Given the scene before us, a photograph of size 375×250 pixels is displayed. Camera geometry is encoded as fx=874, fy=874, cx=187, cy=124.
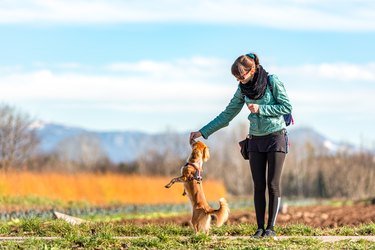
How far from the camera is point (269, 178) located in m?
10.0

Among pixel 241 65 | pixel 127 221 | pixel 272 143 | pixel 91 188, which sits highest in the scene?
pixel 241 65

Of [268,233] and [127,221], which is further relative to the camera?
[127,221]

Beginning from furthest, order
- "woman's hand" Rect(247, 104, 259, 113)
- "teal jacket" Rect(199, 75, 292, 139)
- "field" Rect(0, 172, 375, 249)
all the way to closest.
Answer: "teal jacket" Rect(199, 75, 292, 139) → "woman's hand" Rect(247, 104, 259, 113) → "field" Rect(0, 172, 375, 249)

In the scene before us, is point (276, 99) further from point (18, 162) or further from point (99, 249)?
point (18, 162)

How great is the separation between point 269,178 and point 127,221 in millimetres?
7795

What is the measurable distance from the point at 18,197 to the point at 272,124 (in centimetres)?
1560

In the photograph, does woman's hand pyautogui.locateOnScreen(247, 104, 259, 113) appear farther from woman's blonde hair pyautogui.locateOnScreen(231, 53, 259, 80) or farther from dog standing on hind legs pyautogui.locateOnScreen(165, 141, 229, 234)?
dog standing on hind legs pyautogui.locateOnScreen(165, 141, 229, 234)

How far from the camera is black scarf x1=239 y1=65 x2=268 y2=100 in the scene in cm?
979

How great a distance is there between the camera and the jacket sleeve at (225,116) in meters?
10.3

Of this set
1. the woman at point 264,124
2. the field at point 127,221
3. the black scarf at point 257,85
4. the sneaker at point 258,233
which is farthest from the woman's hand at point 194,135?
the sneaker at point 258,233

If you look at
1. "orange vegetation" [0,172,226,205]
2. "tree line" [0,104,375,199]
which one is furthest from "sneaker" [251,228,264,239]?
"tree line" [0,104,375,199]

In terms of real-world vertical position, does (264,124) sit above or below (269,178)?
above

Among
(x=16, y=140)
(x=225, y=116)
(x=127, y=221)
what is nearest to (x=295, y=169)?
(x=16, y=140)

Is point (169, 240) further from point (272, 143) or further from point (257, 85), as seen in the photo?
point (257, 85)
